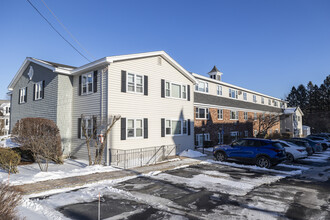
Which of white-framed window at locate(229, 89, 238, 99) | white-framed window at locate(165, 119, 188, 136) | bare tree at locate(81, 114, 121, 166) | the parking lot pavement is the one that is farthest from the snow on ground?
white-framed window at locate(229, 89, 238, 99)

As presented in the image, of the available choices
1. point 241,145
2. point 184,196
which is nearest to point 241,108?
point 241,145

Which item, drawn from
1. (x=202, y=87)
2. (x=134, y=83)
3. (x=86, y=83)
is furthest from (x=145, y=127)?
(x=202, y=87)

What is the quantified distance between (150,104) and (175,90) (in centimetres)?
326

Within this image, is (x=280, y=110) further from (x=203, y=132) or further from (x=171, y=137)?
(x=171, y=137)

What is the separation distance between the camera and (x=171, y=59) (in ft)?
55.4

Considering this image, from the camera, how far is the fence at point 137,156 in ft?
41.2

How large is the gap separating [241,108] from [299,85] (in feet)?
184

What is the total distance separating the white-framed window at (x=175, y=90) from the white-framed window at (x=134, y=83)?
2.71m

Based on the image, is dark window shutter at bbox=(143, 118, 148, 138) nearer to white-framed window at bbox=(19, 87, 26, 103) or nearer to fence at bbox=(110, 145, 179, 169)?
fence at bbox=(110, 145, 179, 169)

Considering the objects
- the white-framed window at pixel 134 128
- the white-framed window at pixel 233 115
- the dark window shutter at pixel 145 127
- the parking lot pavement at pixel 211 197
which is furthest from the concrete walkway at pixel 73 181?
the white-framed window at pixel 233 115

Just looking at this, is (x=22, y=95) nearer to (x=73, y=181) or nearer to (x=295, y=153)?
(x=73, y=181)

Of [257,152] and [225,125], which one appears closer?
[257,152]

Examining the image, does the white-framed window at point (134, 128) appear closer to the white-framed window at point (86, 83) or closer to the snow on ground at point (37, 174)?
the snow on ground at point (37, 174)

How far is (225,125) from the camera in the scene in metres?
25.4
